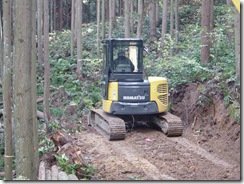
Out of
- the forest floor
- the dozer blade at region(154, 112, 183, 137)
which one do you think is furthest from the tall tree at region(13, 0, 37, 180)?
the dozer blade at region(154, 112, 183, 137)

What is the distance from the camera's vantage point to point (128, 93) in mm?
11602

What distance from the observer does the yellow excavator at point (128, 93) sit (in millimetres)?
11336

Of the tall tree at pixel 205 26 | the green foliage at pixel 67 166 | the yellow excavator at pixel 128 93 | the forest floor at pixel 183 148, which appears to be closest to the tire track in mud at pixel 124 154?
the forest floor at pixel 183 148

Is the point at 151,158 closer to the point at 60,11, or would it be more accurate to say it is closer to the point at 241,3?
the point at 241,3

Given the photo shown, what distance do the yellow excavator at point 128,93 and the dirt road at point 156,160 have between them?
41 cm

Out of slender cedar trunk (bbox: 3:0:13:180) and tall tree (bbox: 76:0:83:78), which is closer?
slender cedar trunk (bbox: 3:0:13:180)

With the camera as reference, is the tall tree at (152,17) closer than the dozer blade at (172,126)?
No

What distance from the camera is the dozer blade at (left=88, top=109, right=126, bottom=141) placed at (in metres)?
11.1

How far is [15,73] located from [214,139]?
5304 mm

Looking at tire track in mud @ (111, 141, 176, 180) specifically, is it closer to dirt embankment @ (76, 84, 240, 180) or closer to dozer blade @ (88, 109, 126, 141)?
dirt embankment @ (76, 84, 240, 180)

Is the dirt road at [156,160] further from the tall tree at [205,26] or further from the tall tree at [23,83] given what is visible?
the tall tree at [205,26]

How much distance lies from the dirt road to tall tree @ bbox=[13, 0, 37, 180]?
1.53 metres

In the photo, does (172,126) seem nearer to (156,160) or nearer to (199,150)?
(199,150)

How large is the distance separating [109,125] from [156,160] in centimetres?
247
